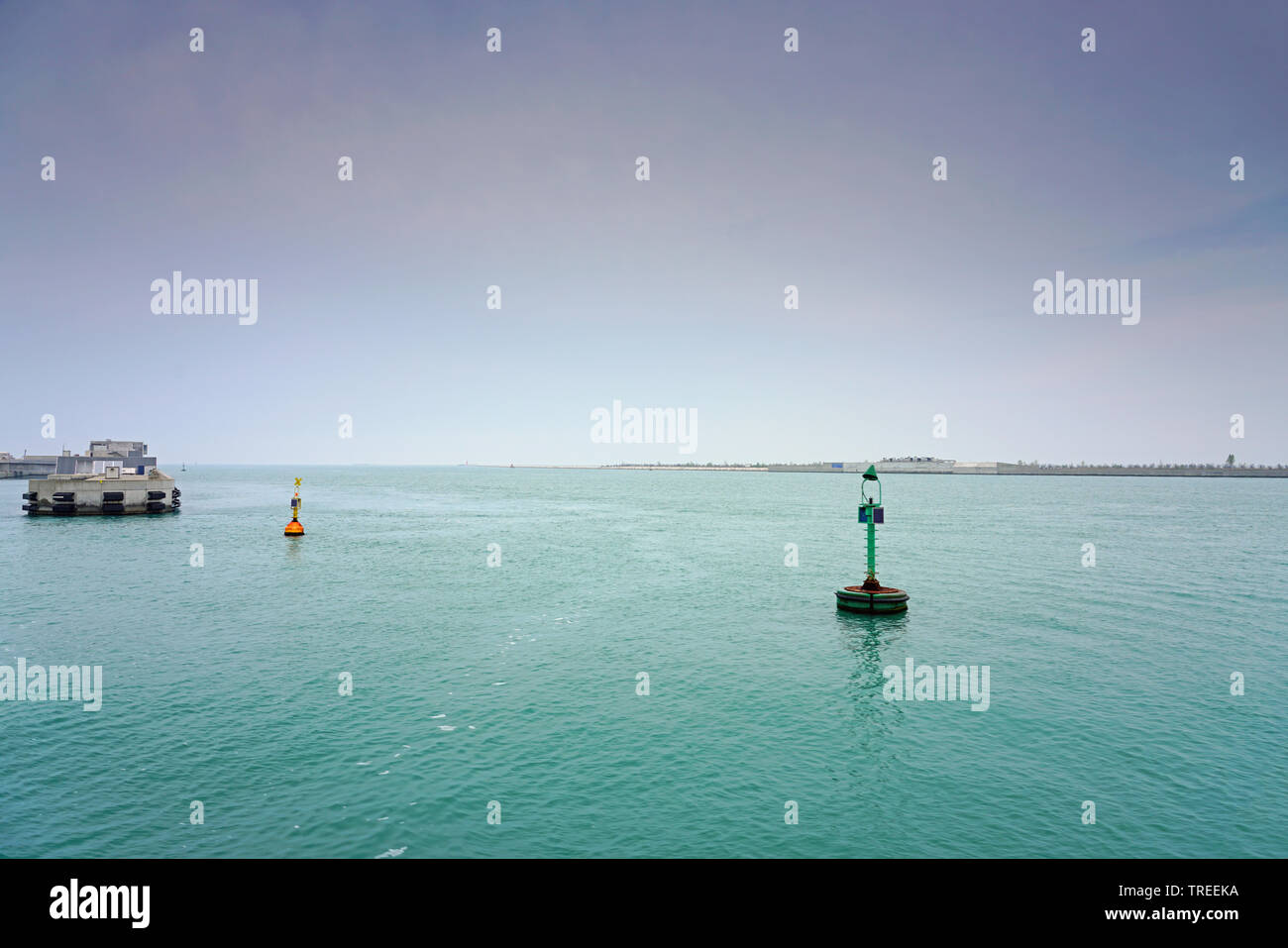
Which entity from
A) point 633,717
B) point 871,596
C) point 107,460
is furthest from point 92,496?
point 871,596

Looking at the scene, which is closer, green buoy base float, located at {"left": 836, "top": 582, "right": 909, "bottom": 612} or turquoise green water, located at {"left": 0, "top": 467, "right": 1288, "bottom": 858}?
turquoise green water, located at {"left": 0, "top": 467, "right": 1288, "bottom": 858}

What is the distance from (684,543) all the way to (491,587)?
97.5ft

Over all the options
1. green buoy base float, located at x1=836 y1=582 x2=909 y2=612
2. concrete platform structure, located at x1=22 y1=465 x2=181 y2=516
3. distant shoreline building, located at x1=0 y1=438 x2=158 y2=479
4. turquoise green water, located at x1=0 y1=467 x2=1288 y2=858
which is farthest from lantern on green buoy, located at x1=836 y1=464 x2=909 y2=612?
distant shoreline building, located at x1=0 y1=438 x2=158 y2=479

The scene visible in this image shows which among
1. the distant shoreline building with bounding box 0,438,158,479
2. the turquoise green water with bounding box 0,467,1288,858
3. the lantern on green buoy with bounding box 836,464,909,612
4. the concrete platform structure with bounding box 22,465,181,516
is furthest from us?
the distant shoreline building with bounding box 0,438,158,479

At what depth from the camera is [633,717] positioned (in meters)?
20.8

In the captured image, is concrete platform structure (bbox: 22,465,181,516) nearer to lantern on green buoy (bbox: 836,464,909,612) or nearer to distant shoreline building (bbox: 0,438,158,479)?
distant shoreline building (bbox: 0,438,158,479)

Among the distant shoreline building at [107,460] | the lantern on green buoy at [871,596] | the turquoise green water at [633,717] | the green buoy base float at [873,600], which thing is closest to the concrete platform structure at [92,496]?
the distant shoreline building at [107,460]

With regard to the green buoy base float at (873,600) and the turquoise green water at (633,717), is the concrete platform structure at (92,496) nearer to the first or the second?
the turquoise green water at (633,717)

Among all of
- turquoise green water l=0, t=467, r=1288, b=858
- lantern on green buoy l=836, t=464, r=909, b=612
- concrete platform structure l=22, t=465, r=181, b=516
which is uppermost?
concrete platform structure l=22, t=465, r=181, b=516

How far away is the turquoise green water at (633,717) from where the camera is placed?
14.1 meters

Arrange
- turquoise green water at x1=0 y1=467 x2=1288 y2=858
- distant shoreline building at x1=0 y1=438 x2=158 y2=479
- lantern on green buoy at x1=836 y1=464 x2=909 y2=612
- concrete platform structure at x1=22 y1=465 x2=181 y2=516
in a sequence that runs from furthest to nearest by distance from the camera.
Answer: distant shoreline building at x1=0 y1=438 x2=158 y2=479 < concrete platform structure at x1=22 y1=465 x2=181 y2=516 < lantern on green buoy at x1=836 y1=464 x2=909 y2=612 < turquoise green water at x1=0 y1=467 x2=1288 y2=858

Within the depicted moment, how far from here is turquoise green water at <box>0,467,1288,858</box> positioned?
1409 cm
